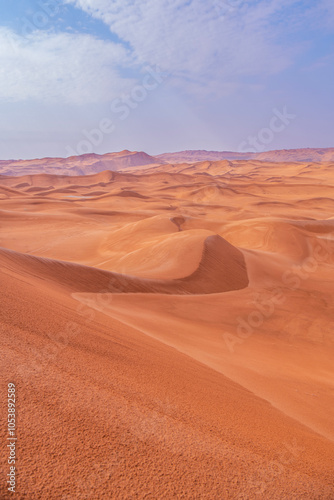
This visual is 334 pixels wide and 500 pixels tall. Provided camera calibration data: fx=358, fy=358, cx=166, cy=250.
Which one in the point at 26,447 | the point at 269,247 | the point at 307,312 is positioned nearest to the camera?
the point at 26,447

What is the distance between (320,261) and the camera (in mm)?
19625

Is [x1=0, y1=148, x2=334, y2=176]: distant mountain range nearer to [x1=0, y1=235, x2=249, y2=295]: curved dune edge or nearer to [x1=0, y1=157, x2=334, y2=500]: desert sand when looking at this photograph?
[x1=0, y1=235, x2=249, y2=295]: curved dune edge

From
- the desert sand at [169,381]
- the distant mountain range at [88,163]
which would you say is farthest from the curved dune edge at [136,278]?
the distant mountain range at [88,163]

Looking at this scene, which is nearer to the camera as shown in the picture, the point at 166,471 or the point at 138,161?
the point at 166,471

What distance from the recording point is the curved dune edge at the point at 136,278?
8664 millimetres

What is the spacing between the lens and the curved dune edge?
8664 mm

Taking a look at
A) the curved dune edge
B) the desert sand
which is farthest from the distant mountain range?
the desert sand

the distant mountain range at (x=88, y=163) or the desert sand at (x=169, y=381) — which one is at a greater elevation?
the distant mountain range at (x=88, y=163)

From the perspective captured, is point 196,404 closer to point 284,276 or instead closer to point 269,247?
point 284,276

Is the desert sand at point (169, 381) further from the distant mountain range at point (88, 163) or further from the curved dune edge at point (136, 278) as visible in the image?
the distant mountain range at point (88, 163)

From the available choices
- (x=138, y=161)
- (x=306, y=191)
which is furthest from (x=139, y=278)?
(x=138, y=161)

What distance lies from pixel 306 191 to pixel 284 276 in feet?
170

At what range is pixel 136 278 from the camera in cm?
1052

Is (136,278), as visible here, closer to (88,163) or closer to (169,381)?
(169,381)
